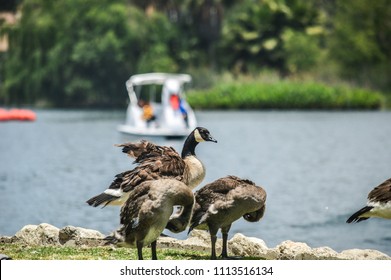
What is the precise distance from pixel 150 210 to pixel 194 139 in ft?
6.36

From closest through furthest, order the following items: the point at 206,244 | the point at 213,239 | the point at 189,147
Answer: the point at 213,239
the point at 206,244
the point at 189,147

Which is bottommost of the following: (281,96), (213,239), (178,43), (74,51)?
(281,96)

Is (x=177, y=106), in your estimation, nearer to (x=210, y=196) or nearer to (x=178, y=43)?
(x=210, y=196)

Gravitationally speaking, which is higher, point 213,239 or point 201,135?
point 201,135

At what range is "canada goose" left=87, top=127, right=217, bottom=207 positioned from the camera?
24.7 feet

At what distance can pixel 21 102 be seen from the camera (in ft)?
122

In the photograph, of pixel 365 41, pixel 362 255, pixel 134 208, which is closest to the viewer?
pixel 134 208

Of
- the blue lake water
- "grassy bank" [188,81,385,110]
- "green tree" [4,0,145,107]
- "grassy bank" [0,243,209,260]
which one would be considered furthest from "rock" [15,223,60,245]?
"green tree" [4,0,145,107]

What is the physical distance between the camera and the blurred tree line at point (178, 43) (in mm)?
35750

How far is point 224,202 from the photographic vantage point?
23.1 feet

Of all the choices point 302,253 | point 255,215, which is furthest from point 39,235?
point 302,253

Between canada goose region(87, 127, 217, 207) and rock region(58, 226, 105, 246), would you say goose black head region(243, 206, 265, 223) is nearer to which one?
canada goose region(87, 127, 217, 207)

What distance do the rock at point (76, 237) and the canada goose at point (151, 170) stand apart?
0.54m

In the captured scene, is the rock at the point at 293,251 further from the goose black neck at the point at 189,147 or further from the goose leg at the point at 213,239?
the goose black neck at the point at 189,147
